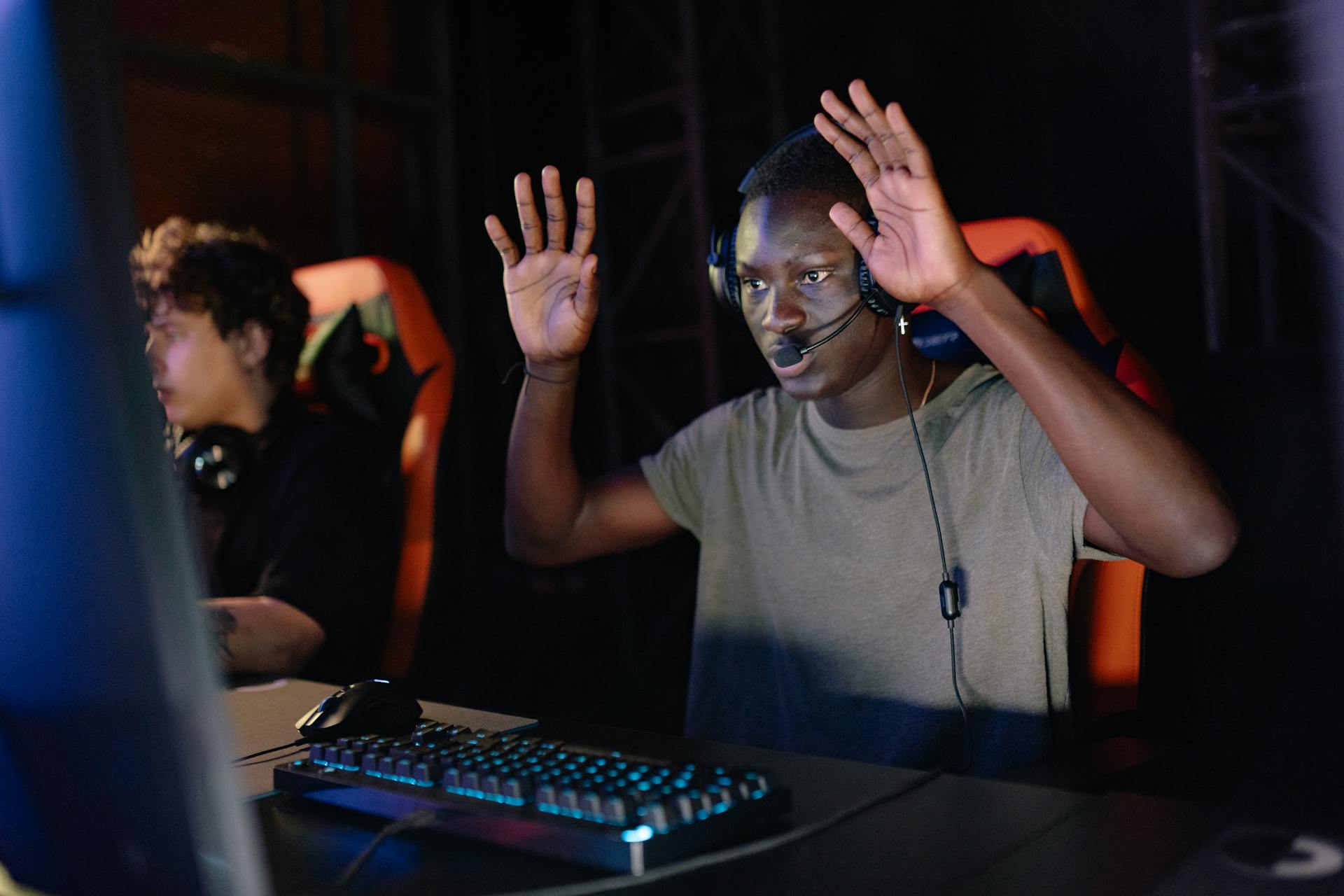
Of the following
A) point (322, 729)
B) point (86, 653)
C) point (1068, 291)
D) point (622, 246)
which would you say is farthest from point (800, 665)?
point (622, 246)

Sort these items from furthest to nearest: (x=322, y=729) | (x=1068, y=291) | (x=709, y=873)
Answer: (x=1068, y=291), (x=322, y=729), (x=709, y=873)

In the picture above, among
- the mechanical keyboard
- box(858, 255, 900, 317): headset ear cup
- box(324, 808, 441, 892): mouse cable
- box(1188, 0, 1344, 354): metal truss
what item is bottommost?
box(324, 808, 441, 892): mouse cable

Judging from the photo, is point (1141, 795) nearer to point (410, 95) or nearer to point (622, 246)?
point (622, 246)

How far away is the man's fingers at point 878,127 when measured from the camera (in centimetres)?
93

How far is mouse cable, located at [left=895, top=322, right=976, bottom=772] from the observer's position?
102 centimetres

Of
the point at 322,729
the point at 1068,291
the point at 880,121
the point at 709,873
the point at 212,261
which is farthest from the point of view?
the point at 212,261

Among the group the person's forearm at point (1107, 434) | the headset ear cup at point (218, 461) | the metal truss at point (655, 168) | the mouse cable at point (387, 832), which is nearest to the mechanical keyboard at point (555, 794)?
the mouse cable at point (387, 832)

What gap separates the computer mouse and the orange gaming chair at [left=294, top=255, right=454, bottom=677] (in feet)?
2.19

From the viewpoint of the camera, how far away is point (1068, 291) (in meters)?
1.16

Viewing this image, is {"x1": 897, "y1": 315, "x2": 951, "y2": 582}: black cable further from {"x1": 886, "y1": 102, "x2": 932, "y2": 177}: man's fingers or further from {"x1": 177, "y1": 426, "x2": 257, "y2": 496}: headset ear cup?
{"x1": 177, "y1": 426, "x2": 257, "y2": 496}: headset ear cup

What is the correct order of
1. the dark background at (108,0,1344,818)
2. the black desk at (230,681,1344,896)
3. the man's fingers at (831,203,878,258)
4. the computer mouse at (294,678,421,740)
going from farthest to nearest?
1. the dark background at (108,0,1344,818)
2. the man's fingers at (831,203,878,258)
3. the computer mouse at (294,678,421,740)
4. the black desk at (230,681,1344,896)

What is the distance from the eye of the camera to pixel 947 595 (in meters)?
1.03

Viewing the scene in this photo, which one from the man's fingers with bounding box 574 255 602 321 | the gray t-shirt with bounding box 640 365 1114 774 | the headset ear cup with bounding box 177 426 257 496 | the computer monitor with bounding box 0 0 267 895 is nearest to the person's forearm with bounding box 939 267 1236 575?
the gray t-shirt with bounding box 640 365 1114 774

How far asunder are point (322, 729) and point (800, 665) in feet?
1.97
